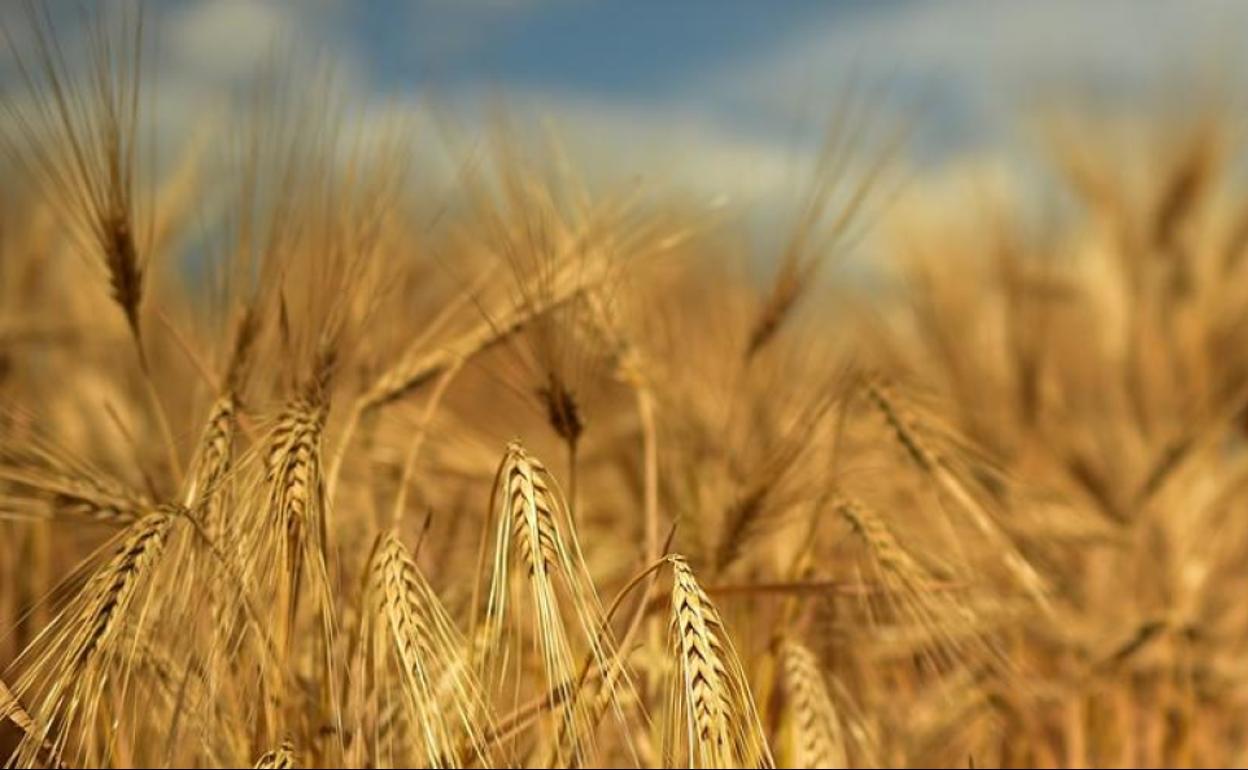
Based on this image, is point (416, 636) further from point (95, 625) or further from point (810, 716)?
point (810, 716)

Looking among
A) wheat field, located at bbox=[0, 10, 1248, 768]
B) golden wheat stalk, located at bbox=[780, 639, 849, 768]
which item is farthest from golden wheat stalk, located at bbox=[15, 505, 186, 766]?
golden wheat stalk, located at bbox=[780, 639, 849, 768]

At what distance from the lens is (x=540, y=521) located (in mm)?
1276

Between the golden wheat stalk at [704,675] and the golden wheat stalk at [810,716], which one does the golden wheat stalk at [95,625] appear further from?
the golden wheat stalk at [810,716]

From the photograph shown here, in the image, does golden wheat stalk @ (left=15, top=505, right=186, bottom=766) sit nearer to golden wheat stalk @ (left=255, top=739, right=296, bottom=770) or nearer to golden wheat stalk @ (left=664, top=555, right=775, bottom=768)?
golden wheat stalk @ (left=255, top=739, right=296, bottom=770)

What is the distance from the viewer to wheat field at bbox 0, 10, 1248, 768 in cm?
136

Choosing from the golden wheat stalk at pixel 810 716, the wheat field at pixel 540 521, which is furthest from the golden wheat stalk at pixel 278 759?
the golden wheat stalk at pixel 810 716

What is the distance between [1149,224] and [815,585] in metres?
3.02

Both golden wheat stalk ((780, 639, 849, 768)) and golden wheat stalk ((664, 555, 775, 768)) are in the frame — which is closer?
golden wheat stalk ((664, 555, 775, 768))

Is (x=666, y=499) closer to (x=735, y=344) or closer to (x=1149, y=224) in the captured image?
(x=735, y=344)

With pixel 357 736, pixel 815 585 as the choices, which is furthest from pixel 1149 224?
pixel 357 736

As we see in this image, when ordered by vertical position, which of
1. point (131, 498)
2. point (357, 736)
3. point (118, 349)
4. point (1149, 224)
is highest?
point (1149, 224)

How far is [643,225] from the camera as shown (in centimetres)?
207

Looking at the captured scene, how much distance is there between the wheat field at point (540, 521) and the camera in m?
1.36

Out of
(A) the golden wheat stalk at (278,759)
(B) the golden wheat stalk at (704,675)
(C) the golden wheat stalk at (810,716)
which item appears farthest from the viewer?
(C) the golden wheat stalk at (810,716)
